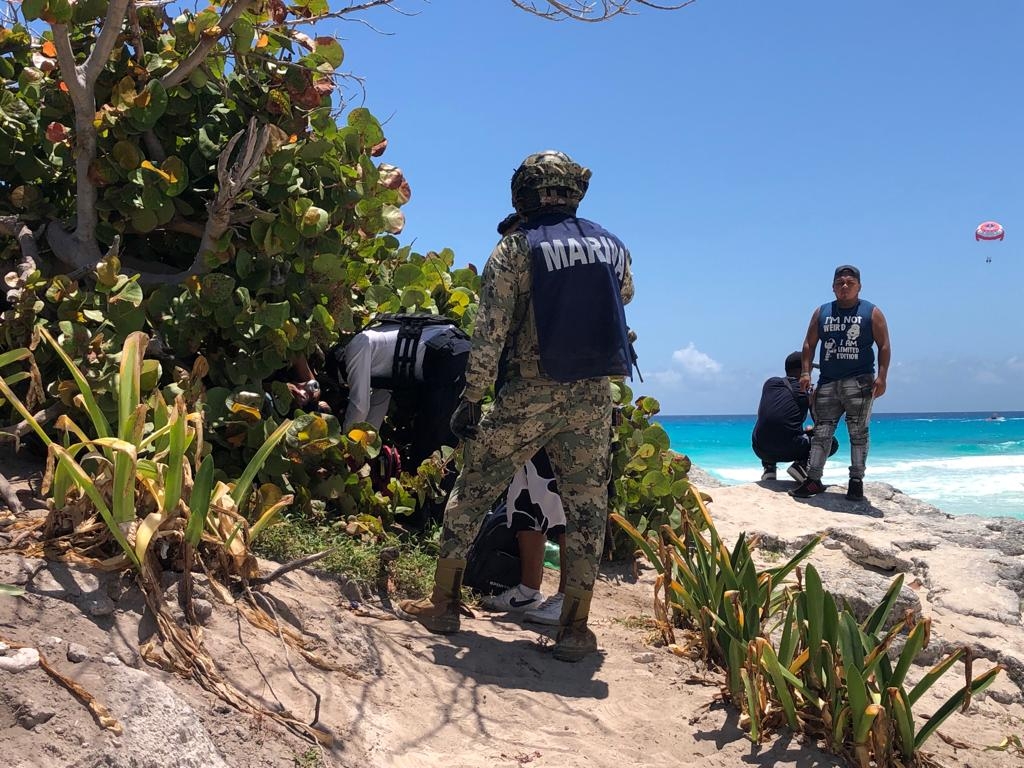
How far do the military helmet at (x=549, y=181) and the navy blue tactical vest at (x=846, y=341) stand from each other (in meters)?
4.21

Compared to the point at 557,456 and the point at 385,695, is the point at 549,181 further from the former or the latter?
the point at 385,695

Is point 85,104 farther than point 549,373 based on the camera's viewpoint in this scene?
Yes

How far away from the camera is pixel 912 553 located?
5875mm

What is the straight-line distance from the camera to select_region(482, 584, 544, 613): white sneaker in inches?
157

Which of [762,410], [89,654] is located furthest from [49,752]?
[762,410]

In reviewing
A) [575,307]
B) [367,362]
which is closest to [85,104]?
[367,362]

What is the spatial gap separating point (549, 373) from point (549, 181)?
0.79 metres

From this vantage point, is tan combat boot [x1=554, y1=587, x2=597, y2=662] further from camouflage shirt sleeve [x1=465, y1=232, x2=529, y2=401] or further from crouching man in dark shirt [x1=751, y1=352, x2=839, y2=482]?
crouching man in dark shirt [x1=751, y1=352, x2=839, y2=482]

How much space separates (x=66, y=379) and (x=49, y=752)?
85.0 inches

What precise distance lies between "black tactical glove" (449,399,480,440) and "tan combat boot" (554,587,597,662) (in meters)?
0.75

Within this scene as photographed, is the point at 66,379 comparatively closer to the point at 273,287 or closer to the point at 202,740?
the point at 273,287

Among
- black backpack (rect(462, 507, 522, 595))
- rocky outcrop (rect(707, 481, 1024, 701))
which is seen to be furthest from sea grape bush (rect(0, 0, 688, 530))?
rocky outcrop (rect(707, 481, 1024, 701))

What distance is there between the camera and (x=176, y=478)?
2.66 m

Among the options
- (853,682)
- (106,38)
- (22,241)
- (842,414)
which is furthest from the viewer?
(842,414)
